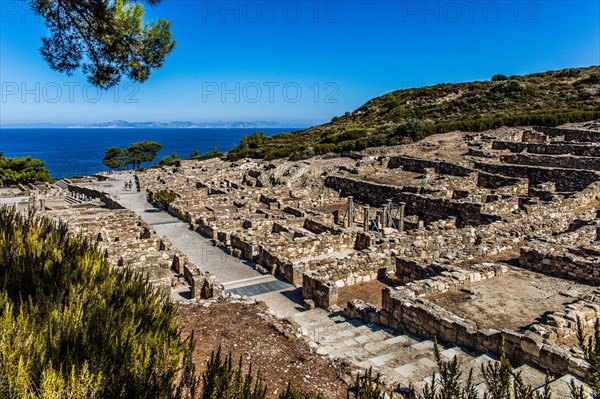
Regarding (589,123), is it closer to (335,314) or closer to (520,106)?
(520,106)

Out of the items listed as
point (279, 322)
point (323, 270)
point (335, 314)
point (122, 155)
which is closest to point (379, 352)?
point (279, 322)

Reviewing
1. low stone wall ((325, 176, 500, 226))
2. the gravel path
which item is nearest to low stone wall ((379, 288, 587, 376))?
the gravel path

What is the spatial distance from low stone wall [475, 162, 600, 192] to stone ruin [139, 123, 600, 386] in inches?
2.4

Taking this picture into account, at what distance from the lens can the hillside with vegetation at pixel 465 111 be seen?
37719 mm

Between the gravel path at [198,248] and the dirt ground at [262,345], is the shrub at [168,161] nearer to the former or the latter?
the gravel path at [198,248]

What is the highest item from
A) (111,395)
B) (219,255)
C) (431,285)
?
(111,395)

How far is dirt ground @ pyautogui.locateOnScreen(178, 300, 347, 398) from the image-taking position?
6.84 m

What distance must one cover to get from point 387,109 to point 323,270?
61.7 m

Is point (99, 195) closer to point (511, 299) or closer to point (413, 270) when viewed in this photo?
point (413, 270)

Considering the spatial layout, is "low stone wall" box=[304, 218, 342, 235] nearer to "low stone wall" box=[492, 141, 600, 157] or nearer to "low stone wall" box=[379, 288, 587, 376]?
"low stone wall" box=[379, 288, 587, 376]

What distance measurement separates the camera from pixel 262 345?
8.16 metres

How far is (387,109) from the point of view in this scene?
232 feet

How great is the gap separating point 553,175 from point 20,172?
1991 inches

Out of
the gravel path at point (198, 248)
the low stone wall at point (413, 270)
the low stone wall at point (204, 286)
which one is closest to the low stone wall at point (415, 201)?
the low stone wall at point (413, 270)
